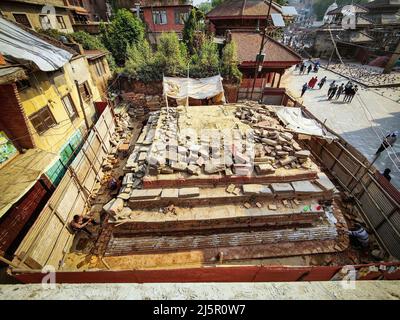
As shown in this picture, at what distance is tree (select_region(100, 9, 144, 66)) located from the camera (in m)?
17.9

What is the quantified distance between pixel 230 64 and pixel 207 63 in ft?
5.85

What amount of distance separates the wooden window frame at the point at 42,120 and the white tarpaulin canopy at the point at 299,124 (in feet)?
36.4

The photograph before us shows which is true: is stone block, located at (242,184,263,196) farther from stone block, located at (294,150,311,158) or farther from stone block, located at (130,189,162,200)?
stone block, located at (130,189,162,200)

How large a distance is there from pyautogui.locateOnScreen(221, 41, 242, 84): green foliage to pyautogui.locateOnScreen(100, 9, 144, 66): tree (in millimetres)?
10508

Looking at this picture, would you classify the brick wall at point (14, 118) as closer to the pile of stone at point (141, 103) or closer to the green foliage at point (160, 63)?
the pile of stone at point (141, 103)

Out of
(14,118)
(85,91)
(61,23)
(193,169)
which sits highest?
(61,23)

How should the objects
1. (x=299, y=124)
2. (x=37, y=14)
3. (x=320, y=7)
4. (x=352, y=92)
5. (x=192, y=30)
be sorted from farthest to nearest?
(x=320, y=7) → (x=192, y=30) → (x=37, y=14) → (x=352, y=92) → (x=299, y=124)

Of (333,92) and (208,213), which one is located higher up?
(333,92)

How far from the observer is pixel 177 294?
80.4 inches

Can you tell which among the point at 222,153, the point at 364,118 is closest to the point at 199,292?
the point at 222,153

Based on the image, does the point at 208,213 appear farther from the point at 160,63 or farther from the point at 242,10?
the point at 242,10

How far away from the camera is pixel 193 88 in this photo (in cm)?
1246

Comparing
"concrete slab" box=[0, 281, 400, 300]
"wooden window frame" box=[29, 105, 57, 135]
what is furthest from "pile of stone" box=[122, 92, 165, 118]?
"concrete slab" box=[0, 281, 400, 300]

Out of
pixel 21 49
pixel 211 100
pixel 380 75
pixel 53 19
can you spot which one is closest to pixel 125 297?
pixel 21 49
